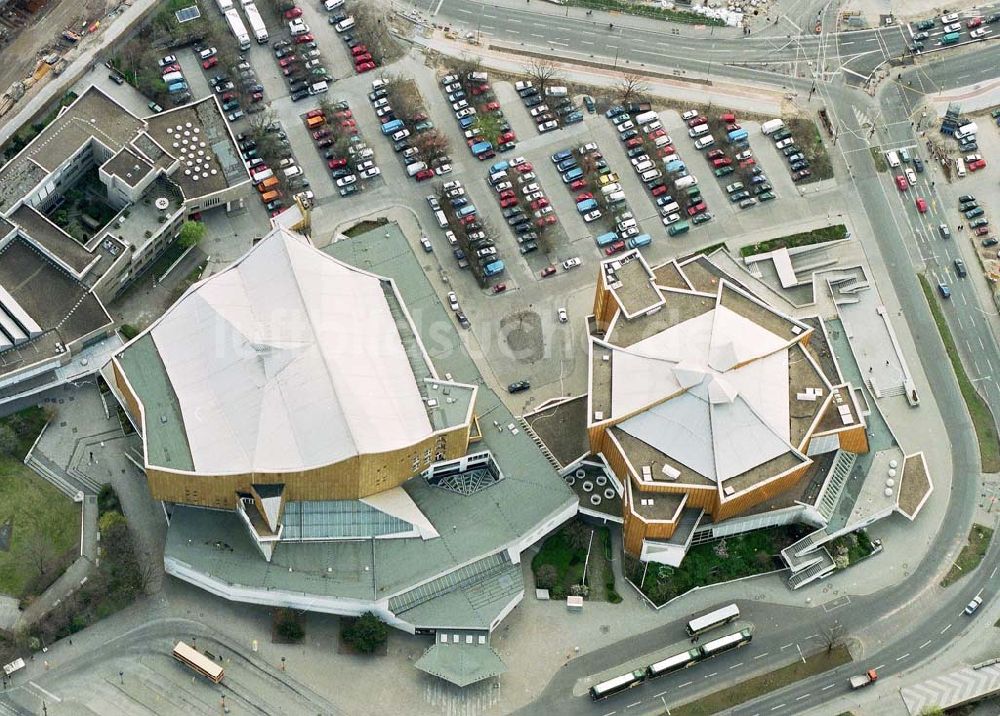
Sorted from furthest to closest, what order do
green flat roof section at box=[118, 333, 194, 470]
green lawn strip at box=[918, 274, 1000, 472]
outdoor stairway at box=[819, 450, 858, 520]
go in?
green lawn strip at box=[918, 274, 1000, 472] → outdoor stairway at box=[819, 450, 858, 520] → green flat roof section at box=[118, 333, 194, 470]

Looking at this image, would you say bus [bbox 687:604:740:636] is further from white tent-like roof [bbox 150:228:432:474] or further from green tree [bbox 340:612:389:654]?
white tent-like roof [bbox 150:228:432:474]

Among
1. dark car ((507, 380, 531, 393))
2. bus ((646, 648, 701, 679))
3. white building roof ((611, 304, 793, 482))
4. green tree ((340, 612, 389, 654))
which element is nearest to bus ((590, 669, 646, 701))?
bus ((646, 648, 701, 679))

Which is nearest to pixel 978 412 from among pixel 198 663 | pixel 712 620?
pixel 712 620

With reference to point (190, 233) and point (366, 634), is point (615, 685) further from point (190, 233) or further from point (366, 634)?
point (190, 233)

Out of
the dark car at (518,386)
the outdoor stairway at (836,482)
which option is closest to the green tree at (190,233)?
the dark car at (518,386)

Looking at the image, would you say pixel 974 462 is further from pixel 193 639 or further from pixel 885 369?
pixel 193 639
